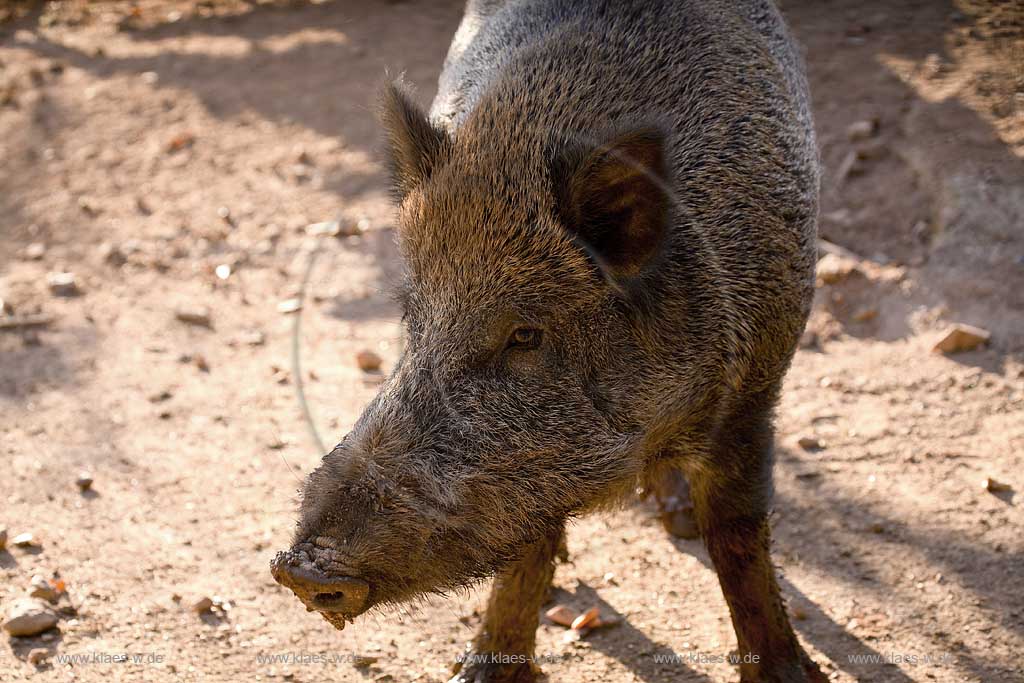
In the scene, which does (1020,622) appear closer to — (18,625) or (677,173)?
(677,173)

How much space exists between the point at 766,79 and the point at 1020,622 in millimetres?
1860

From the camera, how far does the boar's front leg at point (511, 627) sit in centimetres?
314

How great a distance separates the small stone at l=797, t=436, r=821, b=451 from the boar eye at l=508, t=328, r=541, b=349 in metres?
2.13

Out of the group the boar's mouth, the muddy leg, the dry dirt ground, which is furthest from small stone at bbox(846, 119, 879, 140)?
the boar's mouth

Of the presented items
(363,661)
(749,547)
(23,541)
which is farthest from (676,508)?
(23,541)

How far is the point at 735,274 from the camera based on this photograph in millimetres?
2797

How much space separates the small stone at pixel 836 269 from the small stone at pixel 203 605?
3.25 metres

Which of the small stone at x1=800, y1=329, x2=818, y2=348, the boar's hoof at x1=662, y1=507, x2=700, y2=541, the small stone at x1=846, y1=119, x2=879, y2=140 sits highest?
the small stone at x1=846, y1=119, x2=879, y2=140

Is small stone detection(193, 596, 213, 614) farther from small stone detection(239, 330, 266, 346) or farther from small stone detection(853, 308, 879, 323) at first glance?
small stone detection(853, 308, 879, 323)

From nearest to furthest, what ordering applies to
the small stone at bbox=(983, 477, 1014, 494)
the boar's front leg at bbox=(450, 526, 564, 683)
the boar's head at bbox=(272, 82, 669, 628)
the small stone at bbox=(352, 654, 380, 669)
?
the boar's head at bbox=(272, 82, 669, 628), the boar's front leg at bbox=(450, 526, 564, 683), the small stone at bbox=(352, 654, 380, 669), the small stone at bbox=(983, 477, 1014, 494)

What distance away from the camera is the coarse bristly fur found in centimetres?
241

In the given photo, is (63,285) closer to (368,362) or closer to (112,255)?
(112,255)

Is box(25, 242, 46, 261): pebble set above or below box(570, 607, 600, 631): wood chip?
below

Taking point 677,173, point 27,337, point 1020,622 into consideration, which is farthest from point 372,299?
point 1020,622
